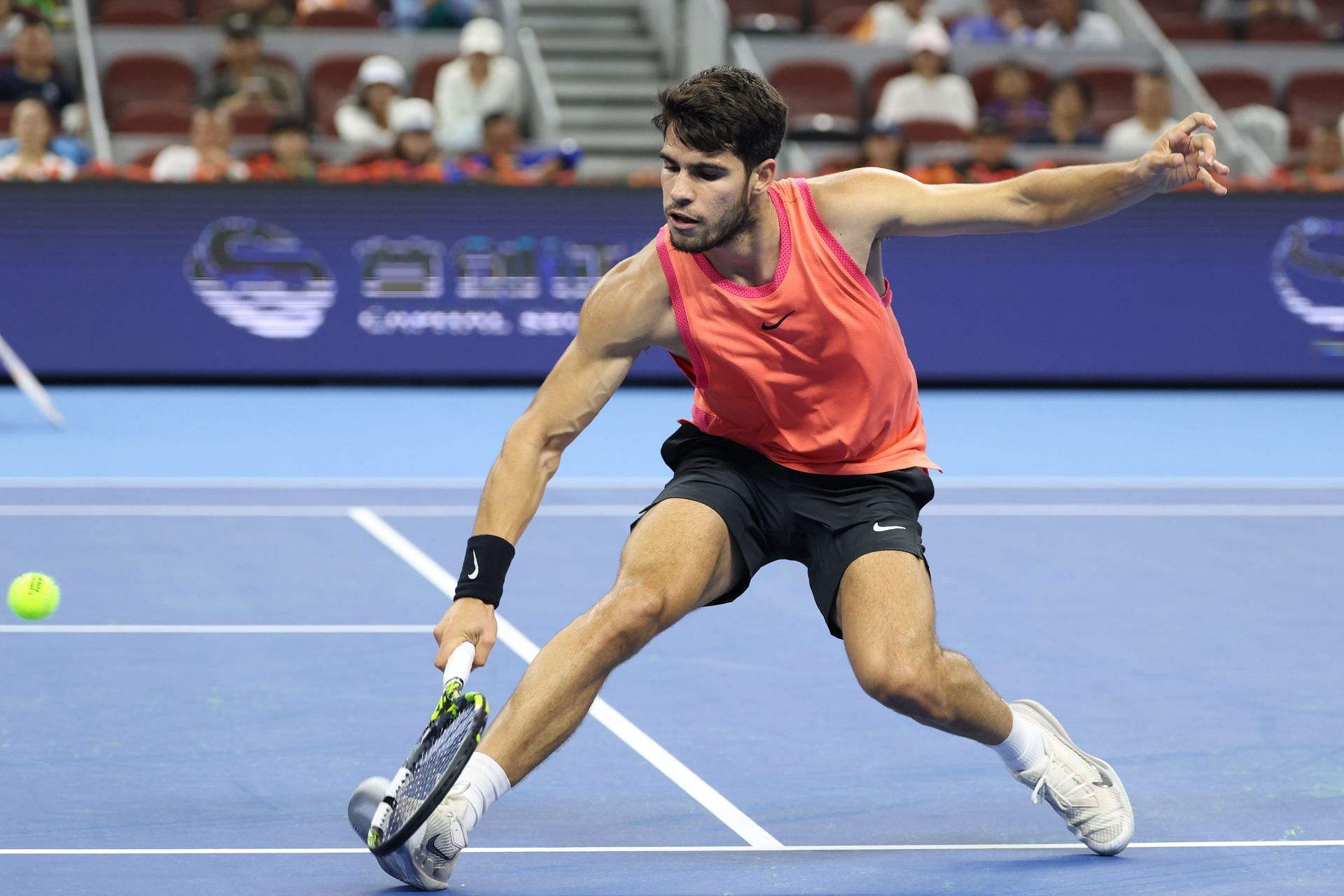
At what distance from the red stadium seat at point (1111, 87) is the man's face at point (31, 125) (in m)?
8.12

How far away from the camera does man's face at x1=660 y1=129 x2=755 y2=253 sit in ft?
12.7

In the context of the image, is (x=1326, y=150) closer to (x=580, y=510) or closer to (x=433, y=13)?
(x=433, y=13)

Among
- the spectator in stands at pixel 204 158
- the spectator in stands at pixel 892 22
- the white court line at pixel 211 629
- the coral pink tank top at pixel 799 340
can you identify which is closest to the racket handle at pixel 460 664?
the coral pink tank top at pixel 799 340

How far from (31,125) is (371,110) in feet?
8.42

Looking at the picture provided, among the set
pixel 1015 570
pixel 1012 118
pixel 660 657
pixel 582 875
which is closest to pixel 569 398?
pixel 582 875

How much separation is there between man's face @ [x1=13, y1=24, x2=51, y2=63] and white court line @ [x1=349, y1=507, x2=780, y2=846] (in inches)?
337

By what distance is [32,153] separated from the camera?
43.4 ft

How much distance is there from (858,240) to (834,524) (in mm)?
611

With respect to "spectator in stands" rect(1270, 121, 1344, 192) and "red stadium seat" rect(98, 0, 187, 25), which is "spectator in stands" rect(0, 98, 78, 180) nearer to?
"red stadium seat" rect(98, 0, 187, 25)

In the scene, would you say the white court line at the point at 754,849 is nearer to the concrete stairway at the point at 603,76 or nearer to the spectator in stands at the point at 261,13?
the concrete stairway at the point at 603,76

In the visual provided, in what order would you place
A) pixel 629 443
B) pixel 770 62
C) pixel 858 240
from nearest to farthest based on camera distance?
1. pixel 858 240
2. pixel 629 443
3. pixel 770 62

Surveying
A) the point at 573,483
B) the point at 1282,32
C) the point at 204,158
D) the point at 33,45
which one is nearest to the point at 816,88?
the point at 1282,32

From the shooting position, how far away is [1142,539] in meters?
8.02

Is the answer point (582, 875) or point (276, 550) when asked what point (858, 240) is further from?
point (276, 550)
